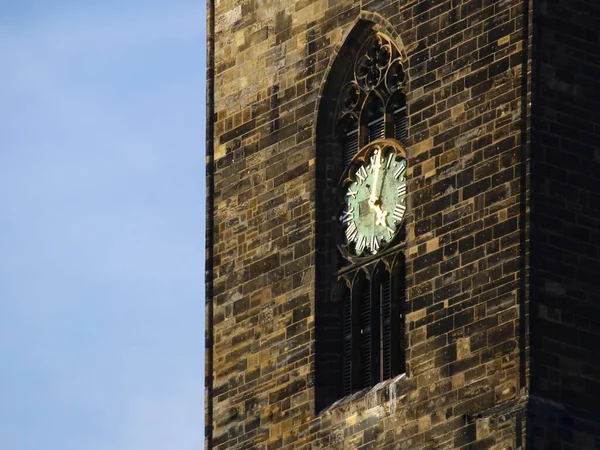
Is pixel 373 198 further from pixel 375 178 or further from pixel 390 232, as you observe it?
pixel 390 232

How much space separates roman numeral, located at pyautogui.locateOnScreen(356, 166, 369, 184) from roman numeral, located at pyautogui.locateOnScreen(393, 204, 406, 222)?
111 cm

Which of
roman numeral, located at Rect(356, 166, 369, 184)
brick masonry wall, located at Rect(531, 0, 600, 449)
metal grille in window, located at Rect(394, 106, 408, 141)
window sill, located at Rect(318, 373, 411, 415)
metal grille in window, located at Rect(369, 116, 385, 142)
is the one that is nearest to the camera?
brick masonry wall, located at Rect(531, 0, 600, 449)

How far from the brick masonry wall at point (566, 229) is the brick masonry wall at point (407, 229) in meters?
0.30

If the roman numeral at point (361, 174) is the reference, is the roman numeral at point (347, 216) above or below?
below

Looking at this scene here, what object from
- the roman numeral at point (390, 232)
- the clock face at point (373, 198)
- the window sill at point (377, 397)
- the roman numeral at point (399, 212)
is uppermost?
the clock face at point (373, 198)

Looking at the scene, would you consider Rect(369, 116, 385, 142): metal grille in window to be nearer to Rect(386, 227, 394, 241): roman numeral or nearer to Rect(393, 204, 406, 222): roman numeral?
Rect(393, 204, 406, 222): roman numeral

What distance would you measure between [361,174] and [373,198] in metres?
0.58

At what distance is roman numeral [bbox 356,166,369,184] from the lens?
67000mm

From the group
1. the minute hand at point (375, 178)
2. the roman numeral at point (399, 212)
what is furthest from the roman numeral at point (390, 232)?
the minute hand at point (375, 178)

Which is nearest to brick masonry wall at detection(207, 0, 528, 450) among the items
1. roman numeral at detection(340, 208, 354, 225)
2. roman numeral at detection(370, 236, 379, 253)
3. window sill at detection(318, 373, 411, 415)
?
window sill at detection(318, 373, 411, 415)

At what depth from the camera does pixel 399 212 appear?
6594 cm

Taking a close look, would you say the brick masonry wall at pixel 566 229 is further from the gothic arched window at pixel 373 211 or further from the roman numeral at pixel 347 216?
the roman numeral at pixel 347 216

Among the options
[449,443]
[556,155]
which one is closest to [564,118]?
[556,155]

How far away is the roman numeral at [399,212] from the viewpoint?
6588 cm
